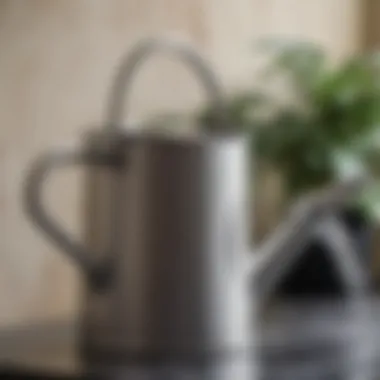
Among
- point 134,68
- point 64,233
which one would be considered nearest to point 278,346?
point 64,233

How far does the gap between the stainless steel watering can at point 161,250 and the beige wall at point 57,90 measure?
191mm

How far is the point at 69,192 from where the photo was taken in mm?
1047

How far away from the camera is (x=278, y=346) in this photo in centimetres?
79

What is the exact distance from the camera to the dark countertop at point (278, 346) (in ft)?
2.25

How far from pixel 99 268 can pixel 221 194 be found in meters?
0.12

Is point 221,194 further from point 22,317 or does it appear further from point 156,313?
point 22,317

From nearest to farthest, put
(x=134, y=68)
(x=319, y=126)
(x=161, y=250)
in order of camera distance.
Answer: (x=161, y=250), (x=134, y=68), (x=319, y=126)

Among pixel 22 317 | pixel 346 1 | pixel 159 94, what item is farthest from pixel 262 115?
pixel 22 317

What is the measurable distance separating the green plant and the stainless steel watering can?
399 millimetres

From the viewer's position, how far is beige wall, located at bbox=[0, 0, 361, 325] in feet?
3.18

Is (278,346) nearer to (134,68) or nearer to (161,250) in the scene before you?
(161,250)

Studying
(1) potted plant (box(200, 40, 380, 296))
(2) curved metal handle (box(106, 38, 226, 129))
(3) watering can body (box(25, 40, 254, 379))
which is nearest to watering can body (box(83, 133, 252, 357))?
(3) watering can body (box(25, 40, 254, 379))

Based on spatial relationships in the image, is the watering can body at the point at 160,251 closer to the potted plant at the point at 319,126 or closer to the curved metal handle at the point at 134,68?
the curved metal handle at the point at 134,68

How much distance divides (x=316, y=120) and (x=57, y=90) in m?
0.38
